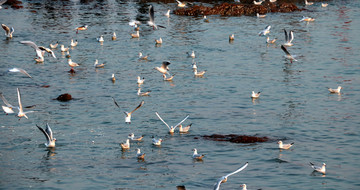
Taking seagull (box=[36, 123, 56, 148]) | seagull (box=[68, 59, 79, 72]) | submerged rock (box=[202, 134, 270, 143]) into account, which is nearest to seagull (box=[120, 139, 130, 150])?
seagull (box=[36, 123, 56, 148])

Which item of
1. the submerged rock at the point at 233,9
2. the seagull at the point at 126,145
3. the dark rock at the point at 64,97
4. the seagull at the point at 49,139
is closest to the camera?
the seagull at the point at 49,139

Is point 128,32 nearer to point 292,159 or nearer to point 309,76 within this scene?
point 309,76

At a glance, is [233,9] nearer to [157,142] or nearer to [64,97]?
[64,97]

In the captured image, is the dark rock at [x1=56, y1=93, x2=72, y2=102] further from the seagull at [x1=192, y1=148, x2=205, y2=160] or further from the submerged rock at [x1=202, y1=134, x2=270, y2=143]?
the seagull at [x1=192, y1=148, x2=205, y2=160]

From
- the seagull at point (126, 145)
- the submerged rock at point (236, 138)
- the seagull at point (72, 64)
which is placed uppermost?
the seagull at point (72, 64)

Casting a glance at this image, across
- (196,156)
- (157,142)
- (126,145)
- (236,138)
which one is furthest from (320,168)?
(126,145)

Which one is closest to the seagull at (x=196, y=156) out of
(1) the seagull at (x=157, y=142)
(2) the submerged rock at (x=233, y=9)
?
(1) the seagull at (x=157, y=142)

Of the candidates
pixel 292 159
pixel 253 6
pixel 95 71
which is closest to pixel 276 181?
pixel 292 159

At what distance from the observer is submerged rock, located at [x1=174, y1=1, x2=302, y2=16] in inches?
2261

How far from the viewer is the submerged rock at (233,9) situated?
57438 mm

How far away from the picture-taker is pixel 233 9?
5750 centimetres

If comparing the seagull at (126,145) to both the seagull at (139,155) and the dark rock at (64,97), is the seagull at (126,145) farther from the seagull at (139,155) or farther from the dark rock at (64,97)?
the dark rock at (64,97)

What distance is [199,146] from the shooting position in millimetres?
22250

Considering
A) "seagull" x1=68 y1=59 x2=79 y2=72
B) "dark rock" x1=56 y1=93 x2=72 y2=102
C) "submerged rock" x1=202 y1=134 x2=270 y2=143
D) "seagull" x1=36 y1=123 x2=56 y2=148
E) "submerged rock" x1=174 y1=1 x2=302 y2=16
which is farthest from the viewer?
"submerged rock" x1=174 y1=1 x2=302 y2=16
